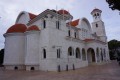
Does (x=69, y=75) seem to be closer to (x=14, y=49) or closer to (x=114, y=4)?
(x=114, y=4)

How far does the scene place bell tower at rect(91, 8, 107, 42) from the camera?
125ft

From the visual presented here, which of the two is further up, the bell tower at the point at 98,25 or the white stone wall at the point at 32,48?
the bell tower at the point at 98,25

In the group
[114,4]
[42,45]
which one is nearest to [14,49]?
[42,45]

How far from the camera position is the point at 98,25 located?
38500 millimetres

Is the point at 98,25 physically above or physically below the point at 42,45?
above

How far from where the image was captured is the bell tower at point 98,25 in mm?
38000

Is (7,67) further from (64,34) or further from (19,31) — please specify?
(64,34)

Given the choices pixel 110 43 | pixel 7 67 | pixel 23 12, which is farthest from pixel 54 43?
pixel 110 43

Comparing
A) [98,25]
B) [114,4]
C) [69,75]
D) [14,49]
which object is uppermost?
[98,25]

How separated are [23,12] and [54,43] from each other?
40.7 ft

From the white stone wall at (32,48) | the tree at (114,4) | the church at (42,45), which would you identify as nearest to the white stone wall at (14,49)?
the church at (42,45)

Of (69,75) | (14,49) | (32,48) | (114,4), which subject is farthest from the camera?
(14,49)

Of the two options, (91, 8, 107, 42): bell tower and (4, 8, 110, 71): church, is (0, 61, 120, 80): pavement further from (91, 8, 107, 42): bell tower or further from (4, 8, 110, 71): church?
(91, 8, 107, 42): bell tower

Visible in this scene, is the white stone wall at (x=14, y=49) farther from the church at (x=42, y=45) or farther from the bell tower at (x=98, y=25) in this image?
the bell tower at (x=98, y=25)
